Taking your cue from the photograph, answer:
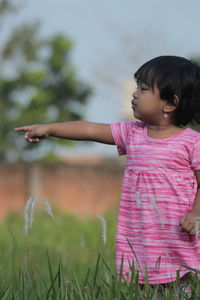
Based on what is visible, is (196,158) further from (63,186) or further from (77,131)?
(63,186)

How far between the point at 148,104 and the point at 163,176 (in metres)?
0.29

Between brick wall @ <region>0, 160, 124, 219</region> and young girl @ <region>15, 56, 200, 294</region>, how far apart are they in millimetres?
11158

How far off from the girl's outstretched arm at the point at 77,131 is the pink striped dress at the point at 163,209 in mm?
244

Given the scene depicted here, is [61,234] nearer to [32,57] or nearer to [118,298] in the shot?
[118,298]

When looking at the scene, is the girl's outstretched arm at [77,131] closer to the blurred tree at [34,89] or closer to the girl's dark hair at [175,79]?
the girl's dark hair at [175,79]

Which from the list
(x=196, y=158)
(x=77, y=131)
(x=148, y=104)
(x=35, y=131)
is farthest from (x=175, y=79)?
(x=35, y=131)

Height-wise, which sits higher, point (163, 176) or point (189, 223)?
point (163, 176)

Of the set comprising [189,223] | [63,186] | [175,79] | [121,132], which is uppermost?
[175,79]

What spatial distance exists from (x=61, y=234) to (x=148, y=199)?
7.82 metres

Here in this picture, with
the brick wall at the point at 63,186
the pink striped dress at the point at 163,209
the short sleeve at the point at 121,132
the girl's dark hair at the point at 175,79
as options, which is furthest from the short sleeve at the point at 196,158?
the brick wall at the point at 63,186

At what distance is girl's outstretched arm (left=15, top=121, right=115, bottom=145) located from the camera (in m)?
3.10

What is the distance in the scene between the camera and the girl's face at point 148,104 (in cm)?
295

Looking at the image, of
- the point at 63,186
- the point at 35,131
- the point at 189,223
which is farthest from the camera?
the point at 63,186

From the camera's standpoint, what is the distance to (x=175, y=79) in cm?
293
